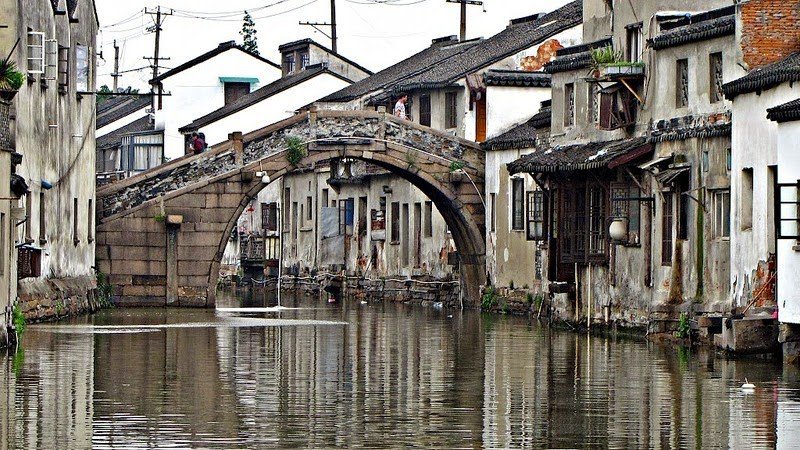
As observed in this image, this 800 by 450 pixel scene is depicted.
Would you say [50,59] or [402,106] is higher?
[402,106]

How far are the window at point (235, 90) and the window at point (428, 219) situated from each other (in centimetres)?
1837

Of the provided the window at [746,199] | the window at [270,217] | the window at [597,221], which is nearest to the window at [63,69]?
the window at [597,221]

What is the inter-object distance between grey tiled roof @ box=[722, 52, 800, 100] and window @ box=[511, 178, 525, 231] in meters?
18.1

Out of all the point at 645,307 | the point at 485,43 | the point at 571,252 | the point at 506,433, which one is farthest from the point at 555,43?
the point at 506,433

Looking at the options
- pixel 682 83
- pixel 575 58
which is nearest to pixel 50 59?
pixel 575 58

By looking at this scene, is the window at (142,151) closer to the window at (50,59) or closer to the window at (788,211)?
the window at (50,59)

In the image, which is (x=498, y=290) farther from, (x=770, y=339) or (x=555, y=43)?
(x=770, y=339)

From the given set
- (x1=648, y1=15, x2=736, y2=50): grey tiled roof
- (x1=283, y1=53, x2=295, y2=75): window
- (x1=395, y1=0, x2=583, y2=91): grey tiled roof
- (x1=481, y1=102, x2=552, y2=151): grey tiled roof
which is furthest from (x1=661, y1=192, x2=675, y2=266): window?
(x1=283, y1=53, x2=295, y2=75): window

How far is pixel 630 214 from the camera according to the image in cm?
3709

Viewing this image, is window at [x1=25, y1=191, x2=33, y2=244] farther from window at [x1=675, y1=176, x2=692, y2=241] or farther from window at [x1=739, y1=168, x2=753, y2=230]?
window at [x1=739, y1=168, x2=753, y2=230]

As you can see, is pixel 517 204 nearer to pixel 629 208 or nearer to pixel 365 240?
pixel 629 208

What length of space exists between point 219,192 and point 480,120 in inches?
309

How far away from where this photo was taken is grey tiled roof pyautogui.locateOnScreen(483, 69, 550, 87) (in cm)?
5194

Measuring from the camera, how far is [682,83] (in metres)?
34.9
